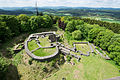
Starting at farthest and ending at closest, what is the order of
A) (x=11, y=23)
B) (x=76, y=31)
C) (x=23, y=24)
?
(x=76, y=31) < (x=23, y=24) < (x=11, y=23)

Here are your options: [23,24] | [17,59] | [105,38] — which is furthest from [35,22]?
[105,38]

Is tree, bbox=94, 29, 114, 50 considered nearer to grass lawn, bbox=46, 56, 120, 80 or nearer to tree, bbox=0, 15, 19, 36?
grass lawn, bbox=46, 56, 120, 80

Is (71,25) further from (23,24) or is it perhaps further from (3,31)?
(3,31)

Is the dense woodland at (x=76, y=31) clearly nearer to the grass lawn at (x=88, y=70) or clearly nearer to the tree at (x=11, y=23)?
the tree at (x=11, y=23)

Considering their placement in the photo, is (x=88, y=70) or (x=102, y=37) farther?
(x=102, y=37)

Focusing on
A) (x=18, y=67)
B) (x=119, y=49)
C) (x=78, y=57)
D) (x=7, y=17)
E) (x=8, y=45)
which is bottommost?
(x=18, y=67)

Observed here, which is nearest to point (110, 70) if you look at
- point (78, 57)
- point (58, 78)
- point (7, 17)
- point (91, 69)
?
point (91, 69)

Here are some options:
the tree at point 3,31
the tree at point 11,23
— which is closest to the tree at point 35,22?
the tree at point 11,23

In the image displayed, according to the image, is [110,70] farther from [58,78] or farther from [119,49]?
[58,78]
